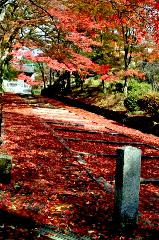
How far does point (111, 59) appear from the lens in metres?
27.5

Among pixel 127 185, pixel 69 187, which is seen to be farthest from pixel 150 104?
pixel 127 185

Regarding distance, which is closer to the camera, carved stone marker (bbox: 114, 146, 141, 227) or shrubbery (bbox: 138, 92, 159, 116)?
carved stone marker (bbox: 114, 146, 141, 227)

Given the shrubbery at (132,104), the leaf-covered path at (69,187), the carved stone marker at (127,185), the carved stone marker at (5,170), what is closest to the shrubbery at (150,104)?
A: the shrubbery at (132,104)

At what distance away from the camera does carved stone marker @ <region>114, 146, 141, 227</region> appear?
182 inches

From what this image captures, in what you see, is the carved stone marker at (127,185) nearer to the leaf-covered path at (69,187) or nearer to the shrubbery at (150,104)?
the leaf-covered path at (69,187)

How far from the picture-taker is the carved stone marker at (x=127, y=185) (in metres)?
4.62

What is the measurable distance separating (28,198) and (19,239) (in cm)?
152

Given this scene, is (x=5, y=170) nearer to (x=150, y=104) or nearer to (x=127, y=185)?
(x=127, y=185)

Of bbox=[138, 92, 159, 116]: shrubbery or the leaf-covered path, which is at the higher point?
bbox=[138, 92, 159, 116]: shrubbery

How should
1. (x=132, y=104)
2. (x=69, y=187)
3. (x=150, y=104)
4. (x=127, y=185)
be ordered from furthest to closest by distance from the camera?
(x=132, y=104) < (x=150, y=104) < (x=69, y=187) < (x=127, y=185)

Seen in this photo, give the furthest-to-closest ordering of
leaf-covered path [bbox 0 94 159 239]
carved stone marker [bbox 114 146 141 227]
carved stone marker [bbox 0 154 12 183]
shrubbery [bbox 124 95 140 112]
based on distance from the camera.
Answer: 1. shrubbery [bbox 124 95 140 112]
2. carved stone marker [bbox 0 154 12 183]
3. leaf-covered path [bbox 0 94 159 239]
4. carved stone marker [bbox 114 146 141 227]

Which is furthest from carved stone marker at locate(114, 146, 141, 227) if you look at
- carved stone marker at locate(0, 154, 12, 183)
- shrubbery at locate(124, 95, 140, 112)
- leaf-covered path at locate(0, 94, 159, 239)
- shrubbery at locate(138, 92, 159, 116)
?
shrubbery at locate(124, 95, 140, 112)

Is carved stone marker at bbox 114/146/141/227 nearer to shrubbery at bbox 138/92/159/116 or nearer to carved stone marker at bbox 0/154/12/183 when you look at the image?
carved stone marker at bbox 0/154/12/183

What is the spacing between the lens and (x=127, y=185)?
466cm
